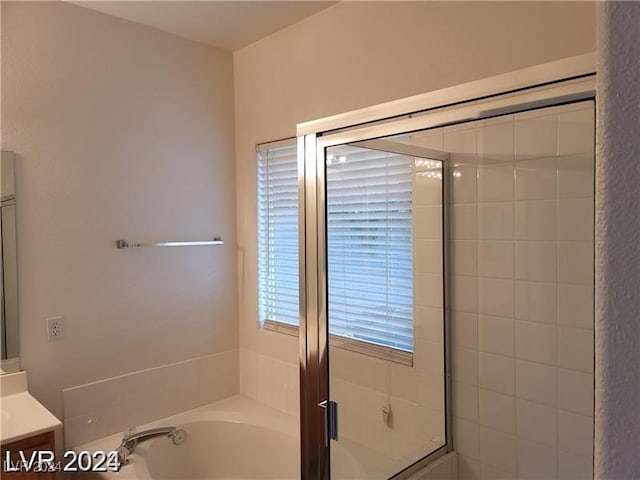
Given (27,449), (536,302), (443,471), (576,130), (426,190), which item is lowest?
(443,471)

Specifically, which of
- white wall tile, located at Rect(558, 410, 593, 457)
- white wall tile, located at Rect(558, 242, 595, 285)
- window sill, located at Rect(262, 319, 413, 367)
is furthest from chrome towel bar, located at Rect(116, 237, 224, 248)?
white wall tile, located at Rect(558, 410, 593, 457)

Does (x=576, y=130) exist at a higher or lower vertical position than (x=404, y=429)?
higher

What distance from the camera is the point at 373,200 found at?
2160 millimetres

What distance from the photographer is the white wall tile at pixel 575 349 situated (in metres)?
1.62

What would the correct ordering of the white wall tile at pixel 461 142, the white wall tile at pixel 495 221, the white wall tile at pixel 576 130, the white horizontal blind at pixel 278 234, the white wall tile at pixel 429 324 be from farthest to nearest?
the white horizontal blind at pixel 278 234
the white wall tile at pixel 429 324
the white wall tile at pixel 495 221
the white wall tile at pixel 461 142
the white wall tile at pixel 576 130

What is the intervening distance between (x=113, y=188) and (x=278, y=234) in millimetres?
886

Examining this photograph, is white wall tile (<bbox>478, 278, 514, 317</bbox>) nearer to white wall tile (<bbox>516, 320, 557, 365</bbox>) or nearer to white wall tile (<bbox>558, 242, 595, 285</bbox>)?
white wall tile (<bbox>516, 320, 557, 365</bbox>)

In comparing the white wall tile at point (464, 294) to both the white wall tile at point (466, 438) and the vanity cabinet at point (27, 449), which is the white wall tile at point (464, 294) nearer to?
the white wall tile at point (466, 438)

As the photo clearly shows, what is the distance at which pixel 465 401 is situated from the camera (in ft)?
6.60

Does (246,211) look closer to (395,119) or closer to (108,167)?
(108,167)

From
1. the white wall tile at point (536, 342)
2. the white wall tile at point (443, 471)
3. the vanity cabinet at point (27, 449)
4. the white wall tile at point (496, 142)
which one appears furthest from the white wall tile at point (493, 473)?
the vanity cabinet at point (27, 449)

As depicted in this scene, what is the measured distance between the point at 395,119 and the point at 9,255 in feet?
5.60

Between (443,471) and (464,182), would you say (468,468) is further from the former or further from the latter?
(464,182)

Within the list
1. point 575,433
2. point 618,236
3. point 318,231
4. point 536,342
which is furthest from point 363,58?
point 618,236
